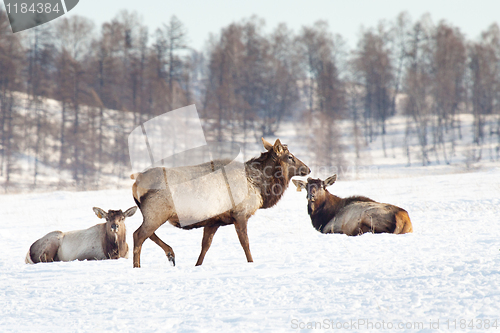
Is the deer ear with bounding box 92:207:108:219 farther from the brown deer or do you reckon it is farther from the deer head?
the deer head

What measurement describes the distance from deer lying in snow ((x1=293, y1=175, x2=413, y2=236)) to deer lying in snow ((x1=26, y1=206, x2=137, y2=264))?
3618mm

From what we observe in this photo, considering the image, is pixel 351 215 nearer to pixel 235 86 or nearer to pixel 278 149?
pixel 278 149

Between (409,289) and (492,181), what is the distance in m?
13.7

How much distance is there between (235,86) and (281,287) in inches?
1478

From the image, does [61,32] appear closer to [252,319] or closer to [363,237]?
[363,237]

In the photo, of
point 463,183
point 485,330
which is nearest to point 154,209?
point 485,330

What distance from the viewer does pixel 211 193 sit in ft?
20.8

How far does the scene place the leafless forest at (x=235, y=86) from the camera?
3484 cm

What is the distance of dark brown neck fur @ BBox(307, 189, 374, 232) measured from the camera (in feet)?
30.3

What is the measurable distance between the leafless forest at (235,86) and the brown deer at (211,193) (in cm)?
2567

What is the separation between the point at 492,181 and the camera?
52.6ft

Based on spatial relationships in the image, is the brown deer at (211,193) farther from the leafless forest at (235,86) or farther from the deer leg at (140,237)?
the leafless forest at (235,86)

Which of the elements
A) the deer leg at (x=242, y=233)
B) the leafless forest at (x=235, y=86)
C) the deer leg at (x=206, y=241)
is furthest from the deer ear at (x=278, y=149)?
the leafless forest at (x=235, y=86)

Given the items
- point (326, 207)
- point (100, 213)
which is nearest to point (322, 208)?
Result: point (326, 207)
